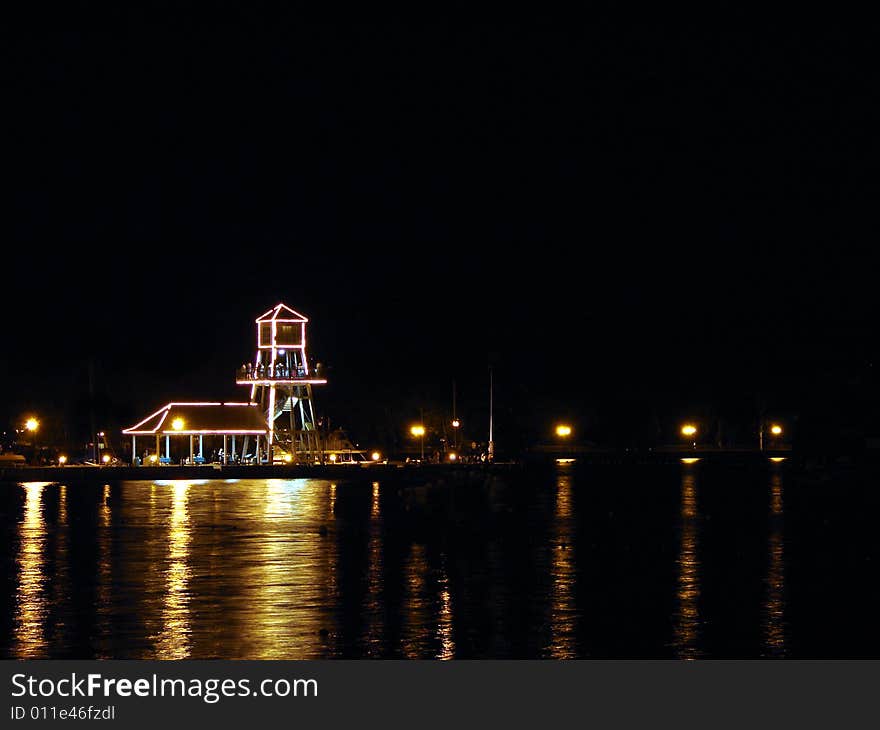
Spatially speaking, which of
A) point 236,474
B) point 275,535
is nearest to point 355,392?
point 236,474

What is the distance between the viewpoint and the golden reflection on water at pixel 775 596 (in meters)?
20.1

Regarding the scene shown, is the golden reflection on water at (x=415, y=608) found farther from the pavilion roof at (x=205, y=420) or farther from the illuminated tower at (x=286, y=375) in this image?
the illuminated tower at (x=286, y=375)

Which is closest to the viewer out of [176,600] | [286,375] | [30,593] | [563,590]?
[176,600]

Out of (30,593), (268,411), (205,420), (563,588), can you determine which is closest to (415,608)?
(563,588)

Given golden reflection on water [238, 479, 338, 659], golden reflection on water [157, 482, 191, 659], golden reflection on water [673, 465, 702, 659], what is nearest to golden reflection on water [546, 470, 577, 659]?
golden reflection on water [673, 465, 702, 659]

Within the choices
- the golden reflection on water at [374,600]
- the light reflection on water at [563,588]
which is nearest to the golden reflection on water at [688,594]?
the light reflection on water at [563,588]

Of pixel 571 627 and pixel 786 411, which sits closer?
pixel 571 627

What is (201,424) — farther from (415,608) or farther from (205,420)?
(415,608)

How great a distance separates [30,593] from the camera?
2536 centimetres

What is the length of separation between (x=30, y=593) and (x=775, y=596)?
1214 centimetres

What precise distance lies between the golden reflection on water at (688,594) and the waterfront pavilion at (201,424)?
49742 mm

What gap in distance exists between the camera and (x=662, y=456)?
124 meters
